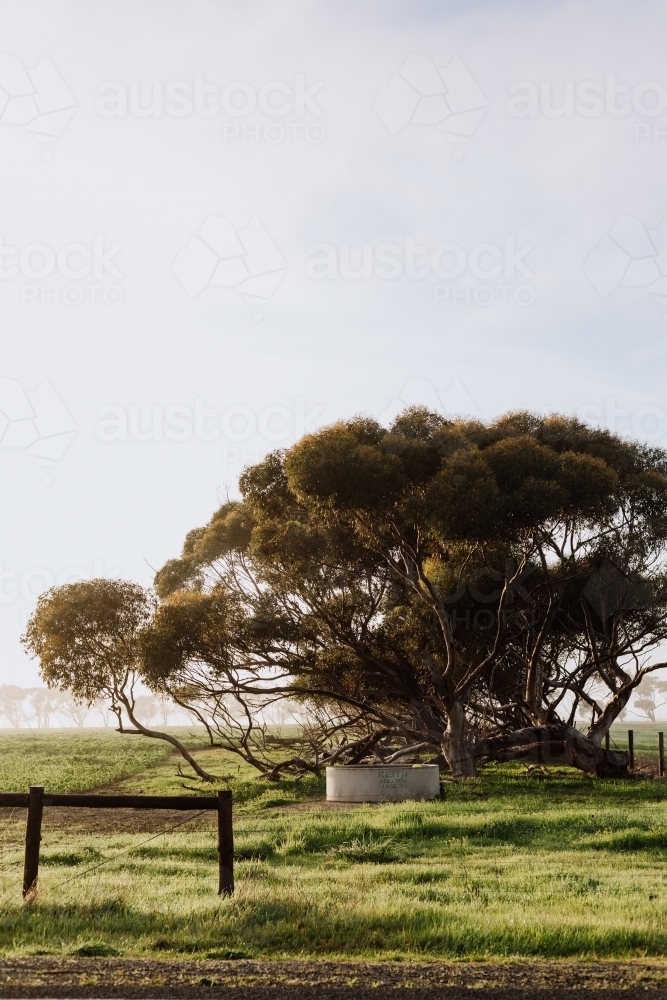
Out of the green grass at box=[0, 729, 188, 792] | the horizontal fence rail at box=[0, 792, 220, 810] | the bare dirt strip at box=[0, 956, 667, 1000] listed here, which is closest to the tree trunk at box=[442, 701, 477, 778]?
the green grass at box=[0, 729, 188, 792]

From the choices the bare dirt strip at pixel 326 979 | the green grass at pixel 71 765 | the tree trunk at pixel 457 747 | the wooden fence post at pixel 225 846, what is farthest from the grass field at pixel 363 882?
the green grass at pixel 71 765

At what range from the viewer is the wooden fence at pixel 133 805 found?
10.9 meters

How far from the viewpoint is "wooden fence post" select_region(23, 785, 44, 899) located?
10.8 metres

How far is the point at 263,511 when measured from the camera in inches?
1202

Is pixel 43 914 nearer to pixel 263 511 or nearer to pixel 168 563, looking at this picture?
pixel 263 511

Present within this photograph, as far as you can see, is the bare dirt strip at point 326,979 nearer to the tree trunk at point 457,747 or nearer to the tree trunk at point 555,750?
the tree trunk at point 457,747

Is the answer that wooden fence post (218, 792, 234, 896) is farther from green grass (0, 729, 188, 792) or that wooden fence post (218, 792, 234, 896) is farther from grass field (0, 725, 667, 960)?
green grass (0, 729, 188, 792)

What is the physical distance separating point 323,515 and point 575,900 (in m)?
18.2

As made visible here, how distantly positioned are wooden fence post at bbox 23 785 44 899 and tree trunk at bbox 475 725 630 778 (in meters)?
21.6

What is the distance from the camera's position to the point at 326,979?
7.67m

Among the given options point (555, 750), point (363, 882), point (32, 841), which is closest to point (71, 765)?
point (555, 750)

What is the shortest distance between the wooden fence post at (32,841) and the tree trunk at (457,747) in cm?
1996

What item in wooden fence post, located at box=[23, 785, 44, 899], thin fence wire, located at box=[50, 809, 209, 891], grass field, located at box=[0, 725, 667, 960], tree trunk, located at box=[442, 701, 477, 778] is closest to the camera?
grass field, located at box=[0, 725, 667, 960]

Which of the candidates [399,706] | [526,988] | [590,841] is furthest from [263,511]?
[526,988]
